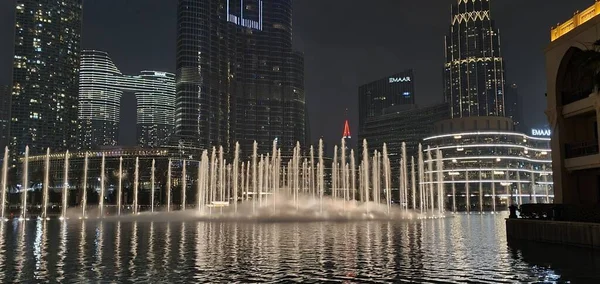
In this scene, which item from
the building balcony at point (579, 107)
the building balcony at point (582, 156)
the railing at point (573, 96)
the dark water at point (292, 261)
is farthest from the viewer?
the railing at point (573, 96)

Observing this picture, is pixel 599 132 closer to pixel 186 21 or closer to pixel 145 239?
pixel 145 239

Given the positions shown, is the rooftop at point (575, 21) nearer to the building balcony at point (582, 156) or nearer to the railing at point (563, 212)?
the building balcony at point (582, 156)

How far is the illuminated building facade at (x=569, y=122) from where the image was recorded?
34688mm

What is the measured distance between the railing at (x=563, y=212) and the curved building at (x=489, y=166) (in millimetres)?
128425

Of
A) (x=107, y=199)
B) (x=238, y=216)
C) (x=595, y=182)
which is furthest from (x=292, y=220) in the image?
(x=107, y=199)

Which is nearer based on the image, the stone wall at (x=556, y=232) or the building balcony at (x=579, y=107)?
the stone wall at (x=556, y=232)

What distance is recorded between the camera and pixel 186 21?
643 ft

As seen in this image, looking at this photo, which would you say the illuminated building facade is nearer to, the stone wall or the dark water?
the stone wall

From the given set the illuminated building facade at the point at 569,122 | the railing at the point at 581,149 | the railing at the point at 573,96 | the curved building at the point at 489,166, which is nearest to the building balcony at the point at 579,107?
the illuminated building facade at the point at 569,122

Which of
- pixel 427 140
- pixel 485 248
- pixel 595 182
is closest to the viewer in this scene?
pixel 485 248

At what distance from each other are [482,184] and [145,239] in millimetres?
146640

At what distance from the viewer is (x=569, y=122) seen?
1423 inches

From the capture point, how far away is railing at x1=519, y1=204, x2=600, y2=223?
26641mm

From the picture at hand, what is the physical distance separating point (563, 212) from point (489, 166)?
140804 millimetres
